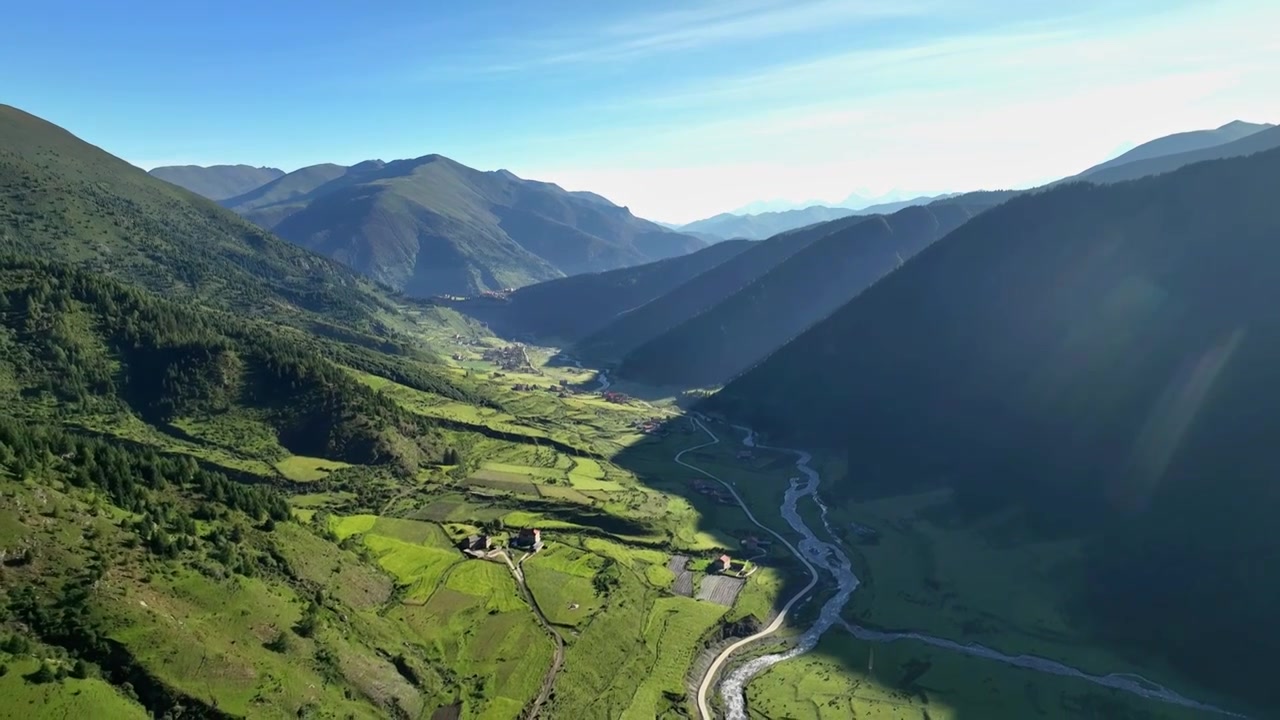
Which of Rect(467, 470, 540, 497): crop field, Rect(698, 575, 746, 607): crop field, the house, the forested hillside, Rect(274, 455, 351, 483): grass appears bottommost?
Rect(698, 575, 746, 607): crop field

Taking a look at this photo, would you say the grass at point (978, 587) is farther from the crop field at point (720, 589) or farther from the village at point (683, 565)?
the village at point (683, 565)

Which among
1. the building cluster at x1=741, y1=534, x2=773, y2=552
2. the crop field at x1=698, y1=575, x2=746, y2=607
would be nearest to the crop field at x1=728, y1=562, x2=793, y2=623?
the crop field at x1=698, y1=575, x2=746, y2=607

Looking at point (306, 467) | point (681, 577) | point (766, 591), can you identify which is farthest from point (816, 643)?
point (306, 467)

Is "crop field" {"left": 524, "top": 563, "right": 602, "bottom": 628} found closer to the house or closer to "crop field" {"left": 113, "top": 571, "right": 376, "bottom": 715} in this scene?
the house

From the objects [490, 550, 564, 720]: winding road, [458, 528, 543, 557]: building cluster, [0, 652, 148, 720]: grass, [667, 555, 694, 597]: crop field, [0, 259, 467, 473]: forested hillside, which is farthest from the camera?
[0, 259, 467, 473]: forested hillside

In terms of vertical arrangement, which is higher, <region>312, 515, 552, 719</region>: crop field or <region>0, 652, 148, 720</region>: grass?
<region>0, 652, 148, 720</region>: grass

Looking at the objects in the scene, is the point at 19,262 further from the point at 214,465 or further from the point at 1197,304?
the point at 1197,304

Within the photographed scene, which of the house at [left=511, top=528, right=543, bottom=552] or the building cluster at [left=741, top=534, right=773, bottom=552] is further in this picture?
the building cluster at [left=741, top=534, right=773, bottom=552]

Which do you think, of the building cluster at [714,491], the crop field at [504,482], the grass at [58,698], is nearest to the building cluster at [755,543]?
the building cluster at [714,491]
